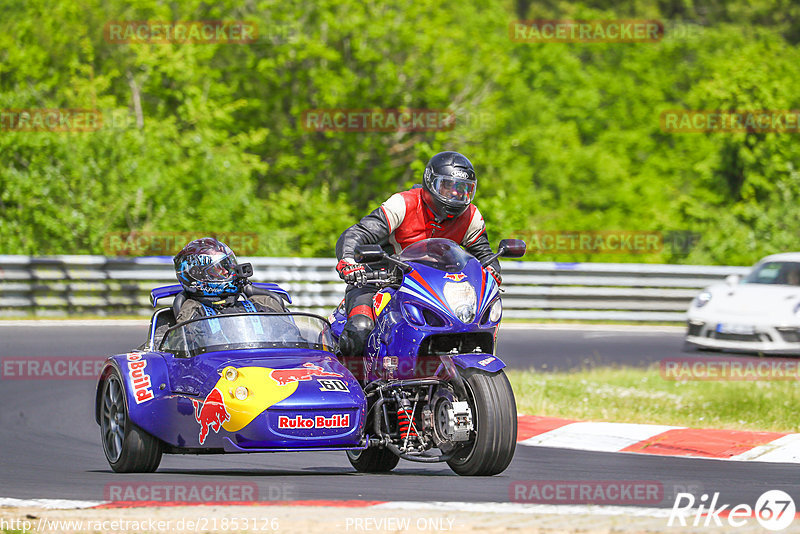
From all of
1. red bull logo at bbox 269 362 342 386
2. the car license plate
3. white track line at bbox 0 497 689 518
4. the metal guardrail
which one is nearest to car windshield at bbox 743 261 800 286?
the car license plate

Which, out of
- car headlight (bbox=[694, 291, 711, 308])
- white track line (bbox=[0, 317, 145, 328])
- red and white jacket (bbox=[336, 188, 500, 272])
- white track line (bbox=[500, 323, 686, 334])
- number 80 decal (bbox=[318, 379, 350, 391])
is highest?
red and white jacket (bbox=[336, 188, 500, 272])

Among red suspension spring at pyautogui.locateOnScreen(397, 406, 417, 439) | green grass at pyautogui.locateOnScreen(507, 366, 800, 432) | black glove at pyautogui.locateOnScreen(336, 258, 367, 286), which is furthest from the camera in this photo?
green grass at pyautogui.locateOnScreen(507, 366, 800, 432)

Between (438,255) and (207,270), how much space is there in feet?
6.27

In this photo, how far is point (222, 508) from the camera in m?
6.05

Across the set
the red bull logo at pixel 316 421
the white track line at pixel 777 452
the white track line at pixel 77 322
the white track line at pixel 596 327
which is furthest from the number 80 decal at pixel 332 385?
the white track line at pixel 596 327

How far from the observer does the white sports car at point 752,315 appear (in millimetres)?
15523

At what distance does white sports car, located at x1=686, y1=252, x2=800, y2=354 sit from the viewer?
15523 mm

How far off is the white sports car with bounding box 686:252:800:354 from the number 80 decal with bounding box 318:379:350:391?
30.8 feet

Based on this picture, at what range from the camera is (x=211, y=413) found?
7.35m

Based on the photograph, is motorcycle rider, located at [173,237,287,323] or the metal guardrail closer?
motorcycle rider, located at [173,237,287,323]

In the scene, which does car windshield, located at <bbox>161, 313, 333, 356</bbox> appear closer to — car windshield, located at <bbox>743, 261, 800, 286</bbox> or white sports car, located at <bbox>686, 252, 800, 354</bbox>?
white sports car, located at <bbox>686, 252, 800, 354</bbox>

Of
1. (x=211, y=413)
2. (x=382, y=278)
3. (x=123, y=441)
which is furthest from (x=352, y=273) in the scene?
(x=123, y=441)

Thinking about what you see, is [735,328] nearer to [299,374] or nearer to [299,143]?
[299,374]

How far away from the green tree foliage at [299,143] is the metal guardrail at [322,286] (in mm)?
2024
